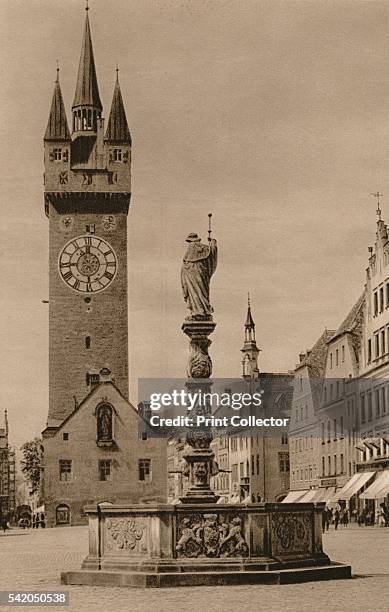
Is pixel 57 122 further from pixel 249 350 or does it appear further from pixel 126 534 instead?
pixel 126 534

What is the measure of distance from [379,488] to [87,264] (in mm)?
38280

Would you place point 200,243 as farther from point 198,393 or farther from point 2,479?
point 2,479

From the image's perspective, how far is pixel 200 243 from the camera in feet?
70.2

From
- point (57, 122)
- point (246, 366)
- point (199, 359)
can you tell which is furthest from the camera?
point (246, 366)

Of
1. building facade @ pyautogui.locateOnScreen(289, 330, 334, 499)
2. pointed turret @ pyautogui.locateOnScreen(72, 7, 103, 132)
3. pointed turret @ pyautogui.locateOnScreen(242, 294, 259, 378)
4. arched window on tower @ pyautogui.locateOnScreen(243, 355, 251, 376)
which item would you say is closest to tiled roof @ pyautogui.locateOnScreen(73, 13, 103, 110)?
pointed turret @ pyautogui.locateOnScreen(72, 7, 103, 132)

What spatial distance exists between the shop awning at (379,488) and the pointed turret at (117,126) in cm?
4044

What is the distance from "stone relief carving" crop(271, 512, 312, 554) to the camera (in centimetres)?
1945

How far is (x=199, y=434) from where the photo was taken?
20219 mm

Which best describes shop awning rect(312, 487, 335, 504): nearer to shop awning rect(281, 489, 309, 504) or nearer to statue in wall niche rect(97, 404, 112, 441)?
shop awning rect(281, 489, 309, 504)

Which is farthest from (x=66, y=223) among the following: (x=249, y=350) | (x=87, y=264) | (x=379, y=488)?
(x=249, y=350)

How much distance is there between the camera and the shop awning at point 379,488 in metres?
50.0

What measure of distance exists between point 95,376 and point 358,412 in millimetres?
26221

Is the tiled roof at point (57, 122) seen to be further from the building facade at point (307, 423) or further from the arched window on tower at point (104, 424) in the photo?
the building facade at point (307, 423)

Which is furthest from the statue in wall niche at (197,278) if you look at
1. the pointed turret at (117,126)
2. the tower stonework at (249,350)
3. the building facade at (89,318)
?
the tower stonework at (249,350)
